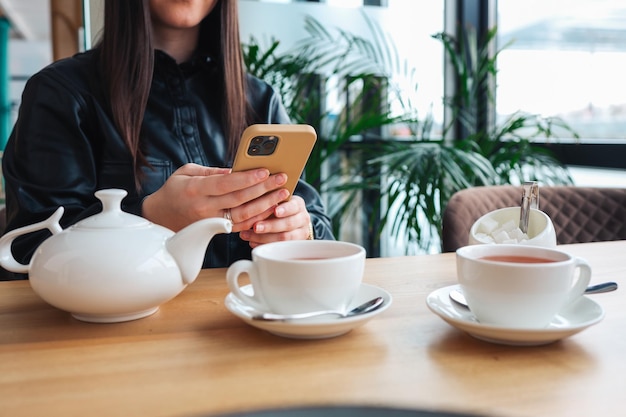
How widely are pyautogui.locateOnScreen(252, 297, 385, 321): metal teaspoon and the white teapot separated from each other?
4.8 inches

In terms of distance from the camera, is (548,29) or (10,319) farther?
(548,29)

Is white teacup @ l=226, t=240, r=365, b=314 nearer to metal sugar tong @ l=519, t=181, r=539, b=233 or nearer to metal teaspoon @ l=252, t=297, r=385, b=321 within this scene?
metal teaspoon @ l=252, t=297, r=385, b=321

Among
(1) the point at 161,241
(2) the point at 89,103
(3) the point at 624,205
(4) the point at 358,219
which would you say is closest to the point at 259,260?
(1) the point at 161,241

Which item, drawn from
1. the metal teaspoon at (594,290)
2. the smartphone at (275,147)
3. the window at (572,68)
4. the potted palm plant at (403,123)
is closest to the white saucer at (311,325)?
the metal teaspoon at (594,290)

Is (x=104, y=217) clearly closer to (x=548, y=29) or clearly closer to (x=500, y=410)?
(x=500, y=410)

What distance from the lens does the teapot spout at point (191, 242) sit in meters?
0.69

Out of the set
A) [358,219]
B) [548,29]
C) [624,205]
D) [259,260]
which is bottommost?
[358,219]

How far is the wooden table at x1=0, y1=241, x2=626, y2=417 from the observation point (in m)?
0.47

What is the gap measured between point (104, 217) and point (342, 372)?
0.33 meters

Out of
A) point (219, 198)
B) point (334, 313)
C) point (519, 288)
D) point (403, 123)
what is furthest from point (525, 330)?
point (403, 123)

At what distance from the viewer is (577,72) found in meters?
2.40

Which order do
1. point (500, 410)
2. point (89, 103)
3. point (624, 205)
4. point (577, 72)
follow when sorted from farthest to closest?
point (577, 72)
point (624, 205)
point (89, 103)
point (500, 410)

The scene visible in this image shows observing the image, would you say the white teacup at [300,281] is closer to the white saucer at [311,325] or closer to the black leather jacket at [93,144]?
the white saucer at [311,325]

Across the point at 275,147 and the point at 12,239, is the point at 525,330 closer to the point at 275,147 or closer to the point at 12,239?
the point at 275,147
